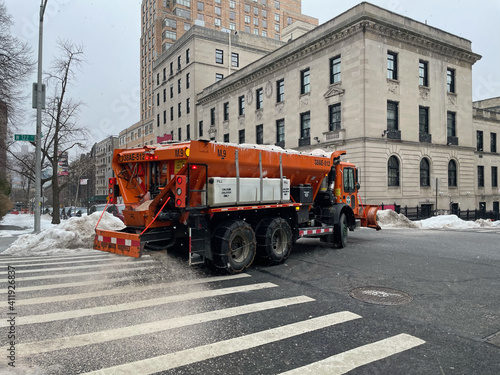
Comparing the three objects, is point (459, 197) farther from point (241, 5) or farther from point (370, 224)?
point (241, 5)

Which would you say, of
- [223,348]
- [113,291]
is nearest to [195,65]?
[113,291]

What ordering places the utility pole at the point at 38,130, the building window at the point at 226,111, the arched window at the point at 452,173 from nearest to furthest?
the utility pole at the point at 38,130 < the arched window at the point at 452,173 < the building window at the point at 226,111

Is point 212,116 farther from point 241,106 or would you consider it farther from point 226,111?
point 241,106

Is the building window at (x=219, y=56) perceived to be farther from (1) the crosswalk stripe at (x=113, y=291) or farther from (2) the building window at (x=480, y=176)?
(1) the crosswalk stripe at (x=113, y=291)

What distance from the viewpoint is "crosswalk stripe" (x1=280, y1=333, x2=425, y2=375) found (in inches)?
140

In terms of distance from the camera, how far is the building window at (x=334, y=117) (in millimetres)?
27719

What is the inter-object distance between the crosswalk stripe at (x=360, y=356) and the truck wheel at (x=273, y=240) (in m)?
A: 4.31

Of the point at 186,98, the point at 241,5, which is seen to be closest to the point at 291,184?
the point at 186,98

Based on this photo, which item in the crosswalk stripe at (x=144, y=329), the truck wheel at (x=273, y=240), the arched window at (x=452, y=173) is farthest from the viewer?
the arched window at (x=452, y=173)

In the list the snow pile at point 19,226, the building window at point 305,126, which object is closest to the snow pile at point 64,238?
the snow pile at point 19,226

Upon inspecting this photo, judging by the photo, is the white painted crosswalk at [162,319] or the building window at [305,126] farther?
the building window at [305,126]

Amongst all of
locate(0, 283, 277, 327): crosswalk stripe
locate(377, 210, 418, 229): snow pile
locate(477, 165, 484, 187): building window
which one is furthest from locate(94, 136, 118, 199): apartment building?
locate(0, 283, 277, 327): crosswalk stripe

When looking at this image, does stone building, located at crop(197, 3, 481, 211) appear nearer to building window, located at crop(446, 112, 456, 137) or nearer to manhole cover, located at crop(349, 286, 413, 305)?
building window, located at crop(446, 112, 456, 137)

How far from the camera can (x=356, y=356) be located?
3.88 metres
